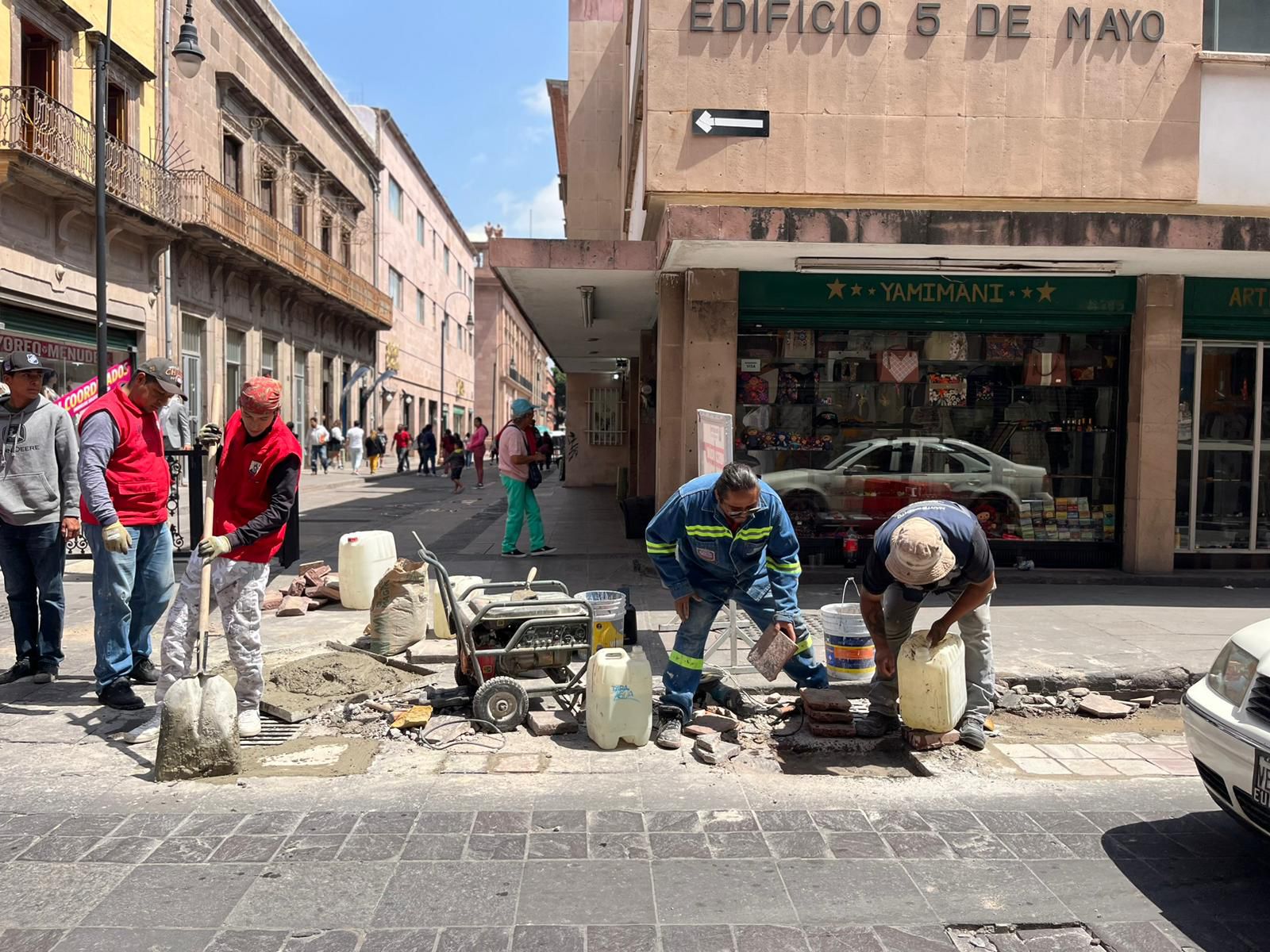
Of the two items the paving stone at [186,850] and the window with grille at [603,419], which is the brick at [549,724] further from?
the window with grille at [603,419]

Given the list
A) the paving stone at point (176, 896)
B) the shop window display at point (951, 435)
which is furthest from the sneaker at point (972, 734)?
the shop window display at point (951, 435)

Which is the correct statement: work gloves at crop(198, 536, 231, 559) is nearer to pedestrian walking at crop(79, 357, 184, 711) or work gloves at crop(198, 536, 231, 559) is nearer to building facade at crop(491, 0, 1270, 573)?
pedestrian walking at crop(79, 357, 184, 711)

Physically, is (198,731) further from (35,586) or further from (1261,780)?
(1261,780)

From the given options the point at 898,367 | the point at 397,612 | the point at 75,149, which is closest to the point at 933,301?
the point at 898,367

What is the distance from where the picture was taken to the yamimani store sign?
8930 millimetres

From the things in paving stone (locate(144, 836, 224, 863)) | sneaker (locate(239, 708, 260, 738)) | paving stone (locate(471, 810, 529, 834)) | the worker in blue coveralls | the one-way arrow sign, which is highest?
the one-way arrow sign

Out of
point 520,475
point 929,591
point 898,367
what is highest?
point 898,367

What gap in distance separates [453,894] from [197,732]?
1760 mm

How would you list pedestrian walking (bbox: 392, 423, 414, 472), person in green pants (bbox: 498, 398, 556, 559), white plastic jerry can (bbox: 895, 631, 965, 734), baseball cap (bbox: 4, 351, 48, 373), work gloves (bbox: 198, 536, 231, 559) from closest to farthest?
work gloves (bbox: 198, 536, 231, 559)
white plastic jerry can (bbox: 895, 631, 965, 734)
baseball cap (bbox: 4, 351, 48, 373)
person in green pants (bbox: 498, 398, 556, 559)
pedestrian walking (bbox: 392, 423, 414, 472)

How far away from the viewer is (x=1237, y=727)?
3352mm

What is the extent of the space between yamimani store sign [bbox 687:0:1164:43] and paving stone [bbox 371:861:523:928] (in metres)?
8.03

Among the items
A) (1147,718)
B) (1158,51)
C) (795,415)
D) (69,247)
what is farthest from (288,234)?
(1147,718)

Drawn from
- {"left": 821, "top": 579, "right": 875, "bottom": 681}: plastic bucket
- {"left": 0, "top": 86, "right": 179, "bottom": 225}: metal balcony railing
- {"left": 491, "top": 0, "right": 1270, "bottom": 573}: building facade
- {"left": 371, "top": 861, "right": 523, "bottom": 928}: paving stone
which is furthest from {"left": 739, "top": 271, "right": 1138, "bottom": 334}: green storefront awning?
{"left": 0, "top": 86, "right": 179, "bottom": 225}: metal balcony railing

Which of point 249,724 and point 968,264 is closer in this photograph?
point 249,724
